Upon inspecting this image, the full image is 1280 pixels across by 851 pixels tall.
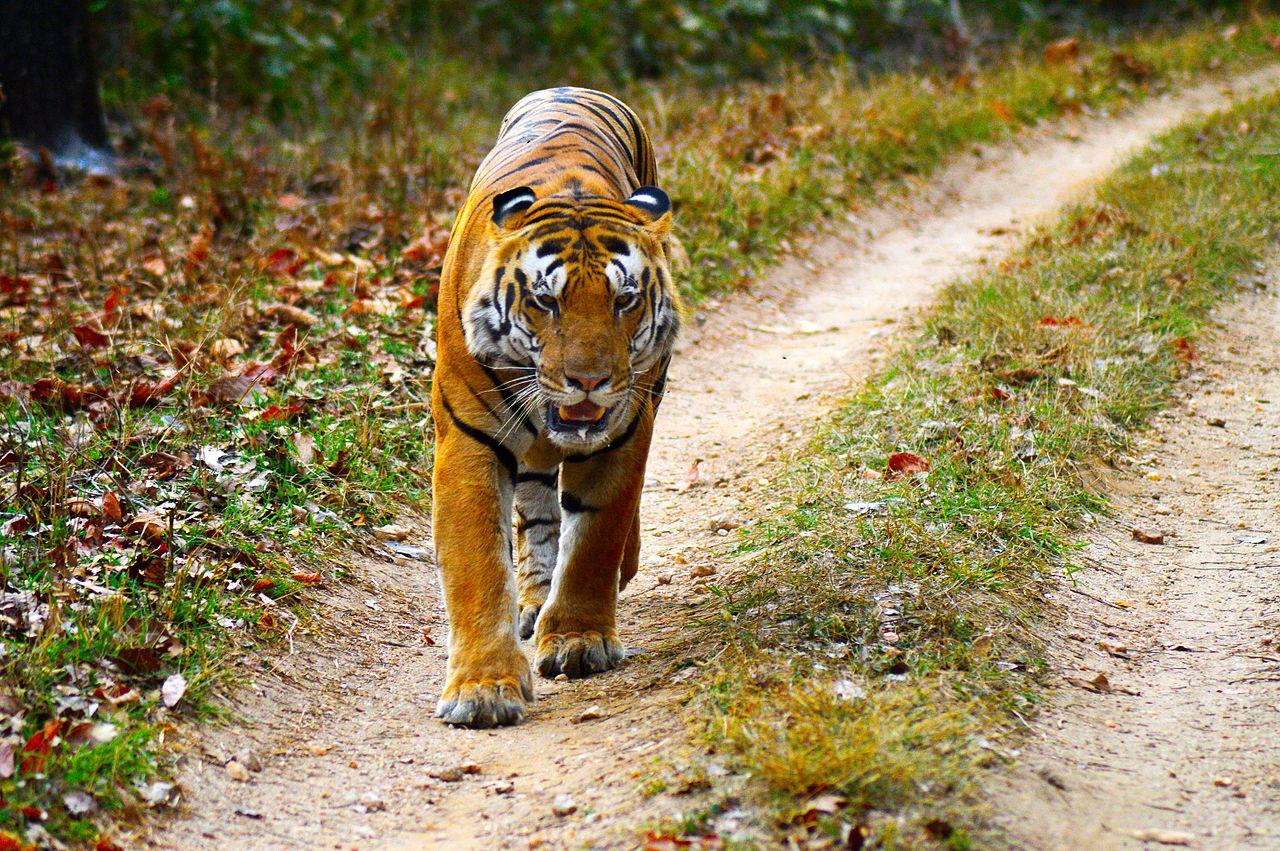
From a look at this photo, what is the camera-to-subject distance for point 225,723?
3707 mm

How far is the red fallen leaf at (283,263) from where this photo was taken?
23.7ft

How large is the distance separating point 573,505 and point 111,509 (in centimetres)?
169

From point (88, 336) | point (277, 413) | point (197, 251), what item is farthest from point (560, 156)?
point (197, 251)

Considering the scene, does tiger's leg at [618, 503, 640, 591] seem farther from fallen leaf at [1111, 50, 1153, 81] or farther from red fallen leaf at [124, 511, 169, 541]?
fallen leaf at [1111, 50, 1153, 81]

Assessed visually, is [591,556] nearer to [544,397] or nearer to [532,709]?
[532,709]

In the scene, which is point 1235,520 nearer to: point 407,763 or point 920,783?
point 920,783

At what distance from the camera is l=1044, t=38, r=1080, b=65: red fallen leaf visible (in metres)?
13.4

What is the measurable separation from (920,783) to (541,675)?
1551mm

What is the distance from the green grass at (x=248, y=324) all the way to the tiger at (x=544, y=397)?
2.64 feet

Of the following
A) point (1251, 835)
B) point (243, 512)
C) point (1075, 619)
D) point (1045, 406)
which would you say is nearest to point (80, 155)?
point (243, 512)

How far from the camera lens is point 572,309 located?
3.60 m

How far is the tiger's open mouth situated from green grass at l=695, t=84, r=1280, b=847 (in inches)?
33.7

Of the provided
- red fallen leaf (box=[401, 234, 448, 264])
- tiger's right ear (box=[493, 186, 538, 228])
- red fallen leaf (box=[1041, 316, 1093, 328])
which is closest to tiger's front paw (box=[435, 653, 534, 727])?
tiger's right ear (box=[493, 186, 538, 228])

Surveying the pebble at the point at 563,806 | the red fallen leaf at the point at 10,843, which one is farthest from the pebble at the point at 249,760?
the pebble at the point at 563,806
